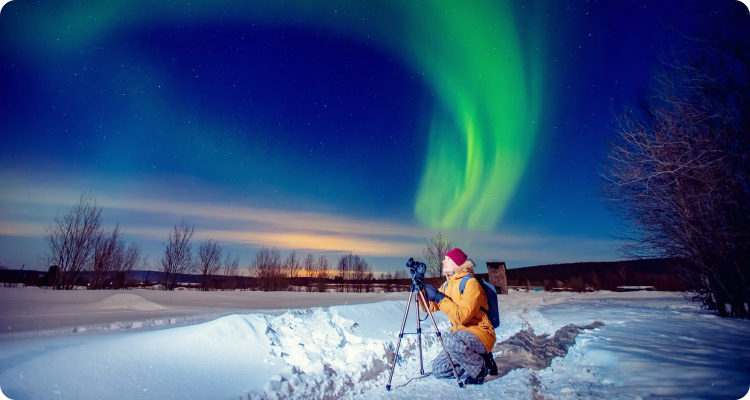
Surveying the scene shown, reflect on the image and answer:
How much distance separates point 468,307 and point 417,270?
29.1 inches

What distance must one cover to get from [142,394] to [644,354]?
273 inches

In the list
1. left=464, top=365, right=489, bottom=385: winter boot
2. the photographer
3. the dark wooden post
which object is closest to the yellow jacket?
the photographer

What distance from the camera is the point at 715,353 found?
17.6ft

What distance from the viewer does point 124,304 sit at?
15016mm

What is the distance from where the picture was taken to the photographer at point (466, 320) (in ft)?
13.6

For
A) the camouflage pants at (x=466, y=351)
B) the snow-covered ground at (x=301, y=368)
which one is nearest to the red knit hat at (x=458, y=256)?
the camouflage pants at (x=466, y=351)

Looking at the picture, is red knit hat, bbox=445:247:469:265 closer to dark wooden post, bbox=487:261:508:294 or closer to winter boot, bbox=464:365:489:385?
winter boot, bbox=464:365:489:385

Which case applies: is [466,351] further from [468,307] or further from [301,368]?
[301,368]

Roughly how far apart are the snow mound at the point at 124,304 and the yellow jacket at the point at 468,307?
14.5 m

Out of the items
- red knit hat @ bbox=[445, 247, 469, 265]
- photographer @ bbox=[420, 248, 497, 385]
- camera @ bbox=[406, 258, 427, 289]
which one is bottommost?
photographer @ bbox=[420, 248, 497, 385]

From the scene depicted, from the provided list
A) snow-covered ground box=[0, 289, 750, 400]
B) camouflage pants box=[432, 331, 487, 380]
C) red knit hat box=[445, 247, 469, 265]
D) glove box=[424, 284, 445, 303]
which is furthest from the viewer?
red knit hat box=[445, 247, 469, 265]

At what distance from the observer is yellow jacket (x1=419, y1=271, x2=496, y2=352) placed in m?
4.12

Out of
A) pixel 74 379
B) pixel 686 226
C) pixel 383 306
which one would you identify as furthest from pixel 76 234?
pixel 686 226

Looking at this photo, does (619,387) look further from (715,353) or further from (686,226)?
(686,226)
